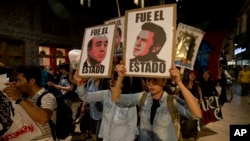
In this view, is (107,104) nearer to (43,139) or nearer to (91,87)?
(43,139)

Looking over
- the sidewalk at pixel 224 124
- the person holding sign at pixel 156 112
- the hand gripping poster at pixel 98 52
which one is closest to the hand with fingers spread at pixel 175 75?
the person holding sign at pixel 156 112

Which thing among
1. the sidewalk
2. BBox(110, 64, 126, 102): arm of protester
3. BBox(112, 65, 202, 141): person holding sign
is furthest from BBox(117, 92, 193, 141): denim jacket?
the sidewalk

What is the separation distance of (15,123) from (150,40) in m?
1.66

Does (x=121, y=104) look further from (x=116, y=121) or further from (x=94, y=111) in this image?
(x=94, y=111)

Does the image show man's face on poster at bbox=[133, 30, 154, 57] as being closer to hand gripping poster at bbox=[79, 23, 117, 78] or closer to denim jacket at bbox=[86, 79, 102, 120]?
hand gripping poster at bbox=[79, 23, 117, 78]

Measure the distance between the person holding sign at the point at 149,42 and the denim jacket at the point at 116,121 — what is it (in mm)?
902

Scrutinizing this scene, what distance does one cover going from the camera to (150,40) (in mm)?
3262

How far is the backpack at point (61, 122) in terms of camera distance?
303 cm

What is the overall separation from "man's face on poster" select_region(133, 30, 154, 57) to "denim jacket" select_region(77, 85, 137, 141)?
0.95 m

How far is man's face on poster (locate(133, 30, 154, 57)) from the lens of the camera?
326 centimetres

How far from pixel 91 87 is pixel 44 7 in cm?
968

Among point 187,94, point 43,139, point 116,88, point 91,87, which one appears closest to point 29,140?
point 43,139

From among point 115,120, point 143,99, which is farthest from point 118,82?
point 115,120

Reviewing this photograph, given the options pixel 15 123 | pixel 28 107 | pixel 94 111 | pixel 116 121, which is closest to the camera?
Result: pixel 28 107
